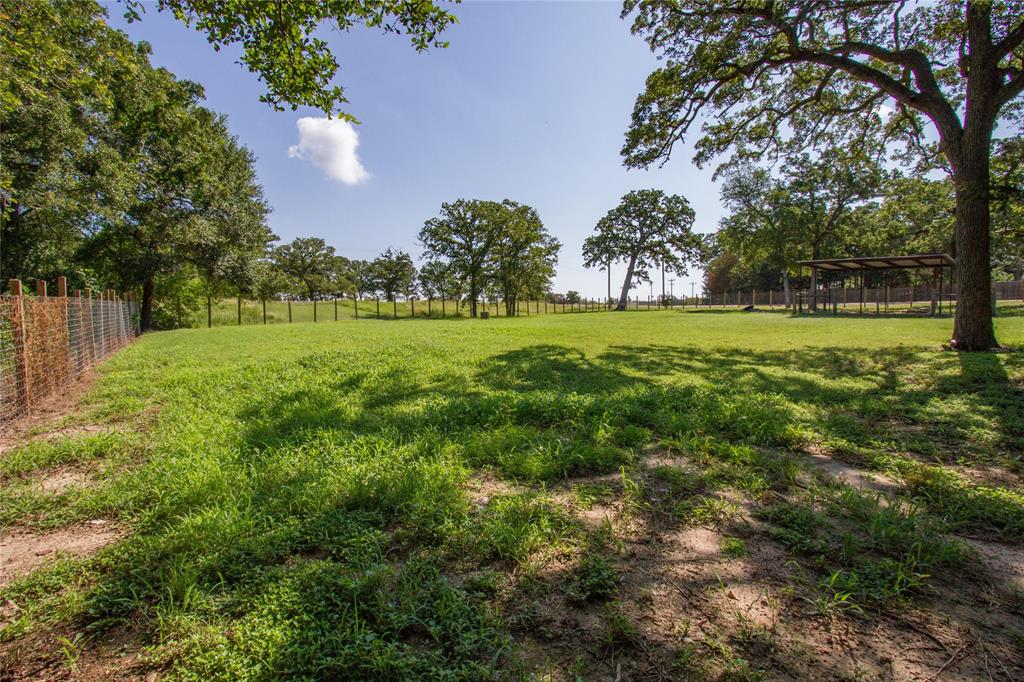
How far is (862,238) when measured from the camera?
3378 centimetres

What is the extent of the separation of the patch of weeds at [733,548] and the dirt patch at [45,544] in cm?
316

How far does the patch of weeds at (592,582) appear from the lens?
67.6 inches

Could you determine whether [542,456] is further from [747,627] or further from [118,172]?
[118,172]

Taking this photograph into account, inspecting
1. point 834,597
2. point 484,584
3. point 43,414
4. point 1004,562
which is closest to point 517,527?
point 484,584

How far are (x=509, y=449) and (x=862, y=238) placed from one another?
142 ft

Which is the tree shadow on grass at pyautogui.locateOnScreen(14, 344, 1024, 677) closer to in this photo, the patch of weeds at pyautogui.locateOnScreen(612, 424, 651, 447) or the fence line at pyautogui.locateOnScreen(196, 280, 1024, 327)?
the patch of weeds at pyautogui.locateOnScreen(612, 424, 651, 447)

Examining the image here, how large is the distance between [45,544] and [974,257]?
1271cm

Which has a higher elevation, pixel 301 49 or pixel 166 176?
pixel 166 176

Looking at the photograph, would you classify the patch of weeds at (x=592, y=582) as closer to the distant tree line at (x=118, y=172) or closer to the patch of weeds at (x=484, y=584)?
the patch of weeds at (x=484, y=584)

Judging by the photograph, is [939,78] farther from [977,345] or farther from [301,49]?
[301,49]

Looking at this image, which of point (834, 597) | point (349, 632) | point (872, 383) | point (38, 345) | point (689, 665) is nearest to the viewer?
point (689, 665)

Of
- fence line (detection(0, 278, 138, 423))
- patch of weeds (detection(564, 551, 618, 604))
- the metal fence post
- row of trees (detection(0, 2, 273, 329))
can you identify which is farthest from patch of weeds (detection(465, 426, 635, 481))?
row of trees (detection(0, 2, 273, 329))

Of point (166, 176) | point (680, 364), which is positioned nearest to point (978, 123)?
point (680, 364)

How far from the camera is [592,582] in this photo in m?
1.77
